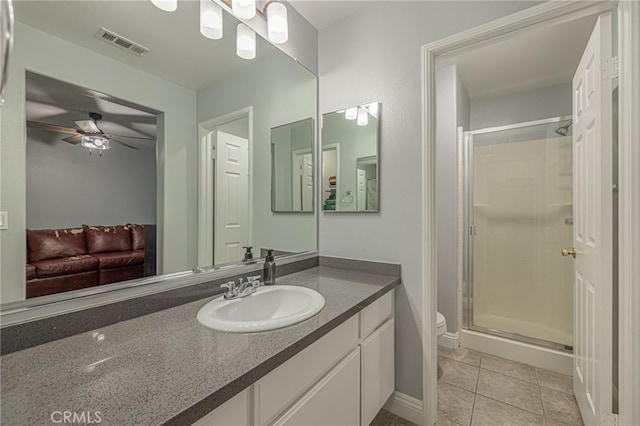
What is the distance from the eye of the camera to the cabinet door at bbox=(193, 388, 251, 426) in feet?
1.98

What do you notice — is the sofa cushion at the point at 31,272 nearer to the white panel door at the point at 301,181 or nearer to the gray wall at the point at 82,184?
the gray wall at the point at 82,184

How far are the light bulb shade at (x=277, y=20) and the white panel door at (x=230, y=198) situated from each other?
61 centimetres

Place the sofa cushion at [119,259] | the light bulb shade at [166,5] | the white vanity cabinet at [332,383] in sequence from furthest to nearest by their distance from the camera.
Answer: the light bulb shade at [166,5]
the sofa cushion at [119,259]
the white vanity cabinet at [332,383]

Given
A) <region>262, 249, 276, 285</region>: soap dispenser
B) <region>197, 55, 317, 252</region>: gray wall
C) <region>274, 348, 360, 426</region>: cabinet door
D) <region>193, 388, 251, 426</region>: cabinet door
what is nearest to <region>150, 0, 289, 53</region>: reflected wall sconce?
<region>197, 55, 317, 252</region>: gray wall

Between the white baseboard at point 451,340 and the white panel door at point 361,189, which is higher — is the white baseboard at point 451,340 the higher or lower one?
the lower one

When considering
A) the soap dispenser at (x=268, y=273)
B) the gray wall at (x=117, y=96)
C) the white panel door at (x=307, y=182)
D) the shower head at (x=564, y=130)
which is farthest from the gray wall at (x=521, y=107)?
the gray wall at (x=117, y=96)

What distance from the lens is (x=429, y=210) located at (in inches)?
57.5

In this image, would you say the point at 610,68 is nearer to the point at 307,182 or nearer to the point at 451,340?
the point at 307,182

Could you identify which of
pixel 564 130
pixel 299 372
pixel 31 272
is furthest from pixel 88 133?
pixel 564 130

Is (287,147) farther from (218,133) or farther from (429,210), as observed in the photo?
(429,210)

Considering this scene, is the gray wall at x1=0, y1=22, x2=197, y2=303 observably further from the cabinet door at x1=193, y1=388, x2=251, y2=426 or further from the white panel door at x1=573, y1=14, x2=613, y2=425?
the white panel door at x1=573, y1=14, x2=613, y2=425

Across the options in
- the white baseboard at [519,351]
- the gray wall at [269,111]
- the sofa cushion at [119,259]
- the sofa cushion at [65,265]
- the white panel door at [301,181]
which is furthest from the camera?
the white baseboard at [519,351]

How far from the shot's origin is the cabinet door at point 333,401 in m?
0.86

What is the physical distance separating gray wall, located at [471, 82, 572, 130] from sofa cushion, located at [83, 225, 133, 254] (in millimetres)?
3327
